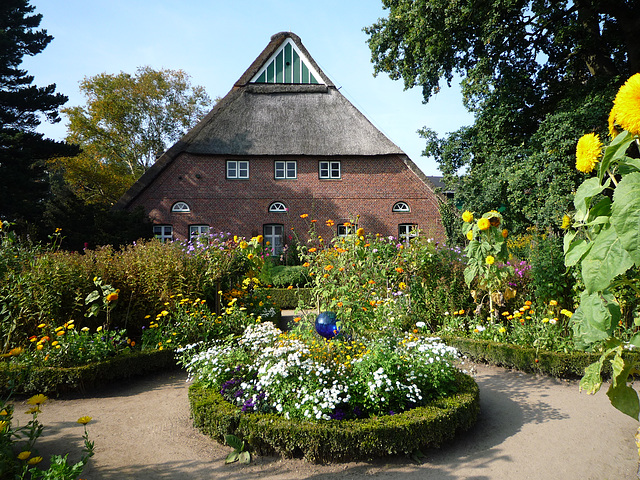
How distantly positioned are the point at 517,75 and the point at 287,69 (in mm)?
→ 12172

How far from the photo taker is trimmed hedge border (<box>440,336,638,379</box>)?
15.9 feet

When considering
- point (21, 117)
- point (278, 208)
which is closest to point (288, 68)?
point (278, 208)

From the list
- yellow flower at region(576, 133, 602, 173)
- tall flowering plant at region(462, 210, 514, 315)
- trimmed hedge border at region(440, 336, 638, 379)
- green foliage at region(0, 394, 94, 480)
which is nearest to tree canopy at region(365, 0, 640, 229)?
tall flowering plant at region(462, 210, 514, 315)

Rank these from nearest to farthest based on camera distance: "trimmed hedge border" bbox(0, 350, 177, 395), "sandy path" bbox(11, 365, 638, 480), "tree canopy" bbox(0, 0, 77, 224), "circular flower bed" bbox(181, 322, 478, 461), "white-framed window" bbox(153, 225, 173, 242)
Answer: "sandy path" bbox(11, 365, 638, 480)
"circular flower bed" bbox(181, 322, 478, 461)
"trimmed hedge border" bbox(0, 350, 177, 395)
"tree canopy" bbox(0, 0, 77, 224)
"white-framed window" bbox(153, 225, 173, 242)

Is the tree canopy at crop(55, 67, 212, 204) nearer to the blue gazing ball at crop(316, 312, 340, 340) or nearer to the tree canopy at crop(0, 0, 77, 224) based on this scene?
the tree canopy at crop(0, 0, 77, 224)

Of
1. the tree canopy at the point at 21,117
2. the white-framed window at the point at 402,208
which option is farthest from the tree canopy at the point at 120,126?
the white-framed window at the point at 402,208

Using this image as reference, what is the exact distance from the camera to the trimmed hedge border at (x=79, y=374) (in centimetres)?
442

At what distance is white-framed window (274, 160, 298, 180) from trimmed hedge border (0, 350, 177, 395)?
13.6 meters

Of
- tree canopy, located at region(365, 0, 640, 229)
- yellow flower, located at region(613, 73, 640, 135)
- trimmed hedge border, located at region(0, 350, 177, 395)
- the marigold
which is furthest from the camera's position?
tree canopy, located at region(365, 0, 640, 229)

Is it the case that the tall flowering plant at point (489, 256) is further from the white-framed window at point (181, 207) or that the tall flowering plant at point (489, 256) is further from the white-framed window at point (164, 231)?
the white-framed window at point (164, 231)

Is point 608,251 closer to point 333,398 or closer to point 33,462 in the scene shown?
point 333,398

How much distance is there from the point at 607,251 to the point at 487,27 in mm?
10181

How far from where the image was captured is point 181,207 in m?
17.8

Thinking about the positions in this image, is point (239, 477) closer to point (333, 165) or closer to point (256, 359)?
point (256, 359)
